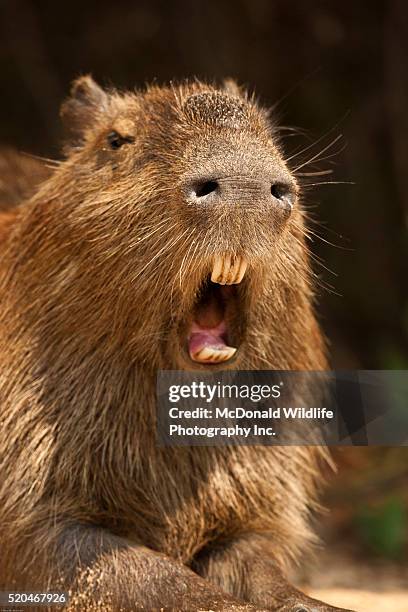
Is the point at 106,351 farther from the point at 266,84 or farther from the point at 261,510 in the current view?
the point at 266,84

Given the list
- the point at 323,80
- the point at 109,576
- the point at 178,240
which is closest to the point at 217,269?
the point at 178,240

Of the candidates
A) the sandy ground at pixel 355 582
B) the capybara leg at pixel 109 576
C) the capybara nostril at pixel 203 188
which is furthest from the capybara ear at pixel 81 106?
the sandy ground at pixel 355 582

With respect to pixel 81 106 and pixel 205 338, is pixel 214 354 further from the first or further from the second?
pixel 81 106

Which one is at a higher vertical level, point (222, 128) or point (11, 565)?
point (222, 128)

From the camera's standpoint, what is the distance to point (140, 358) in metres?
3.47

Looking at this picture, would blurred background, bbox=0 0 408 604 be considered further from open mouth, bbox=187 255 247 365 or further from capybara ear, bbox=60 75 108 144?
open mouth, bbox=187 255 247 365

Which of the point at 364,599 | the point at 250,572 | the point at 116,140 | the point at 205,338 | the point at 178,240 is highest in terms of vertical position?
the point at 116,140

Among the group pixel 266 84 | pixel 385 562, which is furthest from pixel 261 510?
pixel 266 84

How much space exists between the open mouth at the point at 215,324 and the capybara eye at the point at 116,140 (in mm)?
623

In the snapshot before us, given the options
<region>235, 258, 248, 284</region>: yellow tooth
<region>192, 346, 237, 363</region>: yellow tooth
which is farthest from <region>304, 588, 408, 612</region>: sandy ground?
<region>235, 258, 248, 284</region>: yellow tooth

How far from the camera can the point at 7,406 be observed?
3564 millimetres

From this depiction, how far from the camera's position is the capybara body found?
316 cm

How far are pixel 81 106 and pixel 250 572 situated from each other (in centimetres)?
183

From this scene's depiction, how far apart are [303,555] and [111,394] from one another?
131 centimetres
